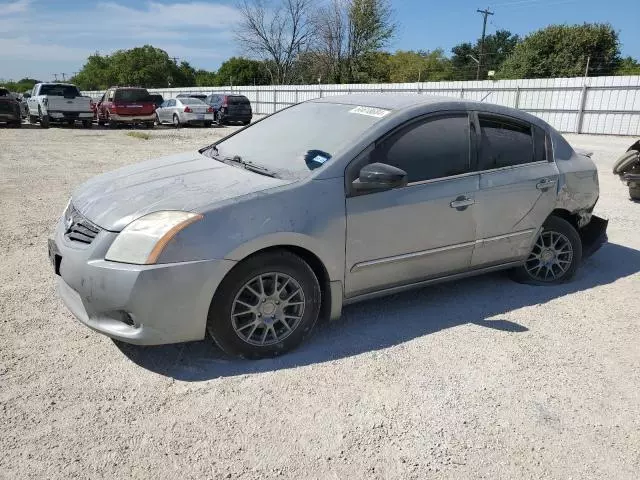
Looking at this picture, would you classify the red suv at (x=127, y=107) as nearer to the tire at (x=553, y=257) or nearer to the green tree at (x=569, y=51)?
the tire at (x=553, y=257)

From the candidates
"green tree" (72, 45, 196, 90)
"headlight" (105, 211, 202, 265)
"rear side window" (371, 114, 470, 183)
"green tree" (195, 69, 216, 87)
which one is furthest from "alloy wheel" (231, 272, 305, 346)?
"green tree" (195, 69, 216, 87)

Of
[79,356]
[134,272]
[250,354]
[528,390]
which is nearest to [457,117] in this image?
[528,390]

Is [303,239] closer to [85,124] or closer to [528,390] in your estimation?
[528,390]

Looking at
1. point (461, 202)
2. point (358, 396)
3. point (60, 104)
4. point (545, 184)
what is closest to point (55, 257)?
point (358, 396)

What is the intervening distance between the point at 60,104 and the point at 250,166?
21.3 m

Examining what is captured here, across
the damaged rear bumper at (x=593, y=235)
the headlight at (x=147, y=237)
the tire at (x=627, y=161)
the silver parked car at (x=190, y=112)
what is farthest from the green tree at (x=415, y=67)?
the headlight at (x=147, y=237)

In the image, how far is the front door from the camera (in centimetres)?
339

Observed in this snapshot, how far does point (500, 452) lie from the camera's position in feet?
8.02

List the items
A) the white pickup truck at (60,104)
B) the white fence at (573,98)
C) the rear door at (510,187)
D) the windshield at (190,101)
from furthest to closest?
the windshield at (190,101) < the white pickup truck at (60,104) < the white fence at (573,98) < the rear door at (510,187)

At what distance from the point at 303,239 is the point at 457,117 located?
164 centimetres

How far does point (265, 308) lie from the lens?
10.3ft

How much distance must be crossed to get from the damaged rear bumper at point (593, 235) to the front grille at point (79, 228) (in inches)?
168

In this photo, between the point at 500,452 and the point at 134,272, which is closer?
the point at 500,452

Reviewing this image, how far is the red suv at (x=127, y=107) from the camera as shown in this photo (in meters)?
23.2
